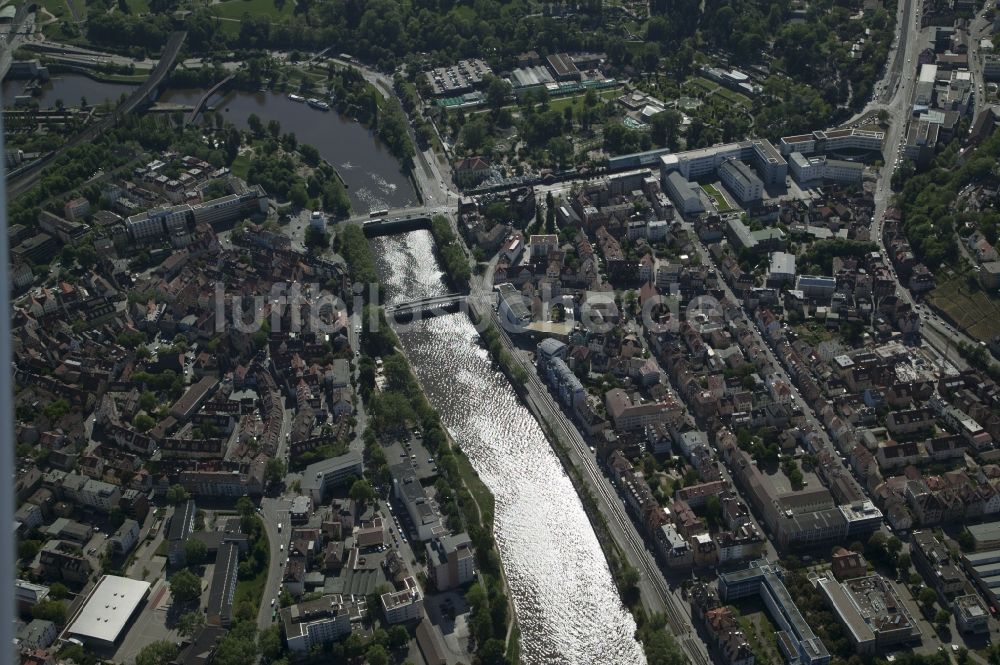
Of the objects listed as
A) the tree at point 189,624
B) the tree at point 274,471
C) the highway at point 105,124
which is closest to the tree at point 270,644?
the tree at point 189,624

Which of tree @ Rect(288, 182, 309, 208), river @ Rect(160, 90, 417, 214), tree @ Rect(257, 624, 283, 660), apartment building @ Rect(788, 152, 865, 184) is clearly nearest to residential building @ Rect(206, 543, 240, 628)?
tree @ Rect(257, 624, 283, 660)

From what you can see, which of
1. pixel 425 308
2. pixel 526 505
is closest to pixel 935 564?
pixel 526 505

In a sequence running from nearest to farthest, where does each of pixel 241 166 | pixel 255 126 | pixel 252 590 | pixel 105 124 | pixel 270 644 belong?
pixel 270 644
pixel 252 590
pixel 241 166
pixel 255 126
pixel 105 124

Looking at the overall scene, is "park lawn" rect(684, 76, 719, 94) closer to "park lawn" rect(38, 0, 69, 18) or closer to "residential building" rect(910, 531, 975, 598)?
"residential building" rect(910, 531, 975, 598)

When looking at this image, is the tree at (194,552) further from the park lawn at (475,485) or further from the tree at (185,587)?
the park lawn at (475,485)

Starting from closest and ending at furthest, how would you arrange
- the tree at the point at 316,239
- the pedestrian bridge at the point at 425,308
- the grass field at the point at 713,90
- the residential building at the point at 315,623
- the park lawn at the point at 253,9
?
the residential building at the point at 315,623 < the pedestrian bridge at the point at 425,308 < the tree at the point at 316,239 < the grass field at the point at 713,90 < the park lawn at the point at 253,9

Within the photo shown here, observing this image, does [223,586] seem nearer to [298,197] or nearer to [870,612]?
[870,612]

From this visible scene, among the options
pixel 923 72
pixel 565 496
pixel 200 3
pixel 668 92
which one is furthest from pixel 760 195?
pixel 200 3
